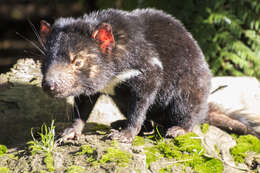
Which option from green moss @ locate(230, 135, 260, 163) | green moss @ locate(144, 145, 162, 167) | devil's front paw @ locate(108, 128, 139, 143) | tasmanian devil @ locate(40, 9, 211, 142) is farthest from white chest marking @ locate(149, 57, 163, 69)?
green moss @ locate(230, 135, 260, 163)

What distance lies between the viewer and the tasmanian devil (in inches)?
113

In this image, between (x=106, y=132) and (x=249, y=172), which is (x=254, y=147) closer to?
(x=249, y=172)

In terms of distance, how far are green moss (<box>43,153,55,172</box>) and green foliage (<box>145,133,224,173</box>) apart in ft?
2.56

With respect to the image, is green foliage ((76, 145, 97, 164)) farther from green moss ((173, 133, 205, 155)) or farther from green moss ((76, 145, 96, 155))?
green moss ((173, 133, 205, 155))

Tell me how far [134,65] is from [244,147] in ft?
4.54

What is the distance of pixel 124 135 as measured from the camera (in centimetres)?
310

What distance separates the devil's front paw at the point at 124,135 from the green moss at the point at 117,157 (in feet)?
0.74

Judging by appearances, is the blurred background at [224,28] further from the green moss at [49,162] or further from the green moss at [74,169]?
the green moss at [74,169]

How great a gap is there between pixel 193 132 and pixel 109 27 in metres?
1.44

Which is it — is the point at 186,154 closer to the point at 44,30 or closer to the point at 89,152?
the point at 89,152

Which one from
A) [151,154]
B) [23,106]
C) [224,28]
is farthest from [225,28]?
[23,106]

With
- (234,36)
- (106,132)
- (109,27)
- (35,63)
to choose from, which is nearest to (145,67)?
(109,27)

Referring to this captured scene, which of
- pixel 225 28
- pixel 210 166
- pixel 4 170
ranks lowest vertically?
pixel 210 166

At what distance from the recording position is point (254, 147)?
131 inches
